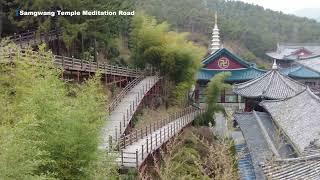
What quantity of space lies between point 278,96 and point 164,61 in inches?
226

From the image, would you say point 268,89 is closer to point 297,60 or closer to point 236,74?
point 236,74

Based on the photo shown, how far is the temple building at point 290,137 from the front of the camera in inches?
344

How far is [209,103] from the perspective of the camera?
79.3ft

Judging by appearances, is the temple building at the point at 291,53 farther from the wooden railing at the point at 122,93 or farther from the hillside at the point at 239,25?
the wooden railing at the point at 122,93

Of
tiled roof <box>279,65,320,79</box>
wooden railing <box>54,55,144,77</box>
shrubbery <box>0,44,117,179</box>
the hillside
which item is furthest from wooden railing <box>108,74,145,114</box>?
the hillside

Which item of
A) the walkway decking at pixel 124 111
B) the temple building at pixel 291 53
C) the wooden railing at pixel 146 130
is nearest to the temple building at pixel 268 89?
the wooden railing at pixel 146 130

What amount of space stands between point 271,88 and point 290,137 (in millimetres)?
9974

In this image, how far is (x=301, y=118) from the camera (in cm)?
1534

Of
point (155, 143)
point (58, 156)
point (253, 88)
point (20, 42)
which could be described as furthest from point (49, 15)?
point (58, 156)

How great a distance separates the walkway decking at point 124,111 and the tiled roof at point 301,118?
498cm

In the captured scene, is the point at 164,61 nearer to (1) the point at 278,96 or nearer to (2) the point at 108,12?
(2) the point at 108,12

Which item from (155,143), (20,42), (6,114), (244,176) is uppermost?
(20,42)

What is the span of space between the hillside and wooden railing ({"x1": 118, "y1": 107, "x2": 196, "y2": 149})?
27026 mm

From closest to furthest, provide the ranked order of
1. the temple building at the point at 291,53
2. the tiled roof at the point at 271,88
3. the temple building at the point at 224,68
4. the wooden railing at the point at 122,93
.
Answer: the wooden railing at the point at 122,93 → the tiled roof at the point at 271,88 → the temple building at the point at 224,68 → the temple building at the point at 291,53
